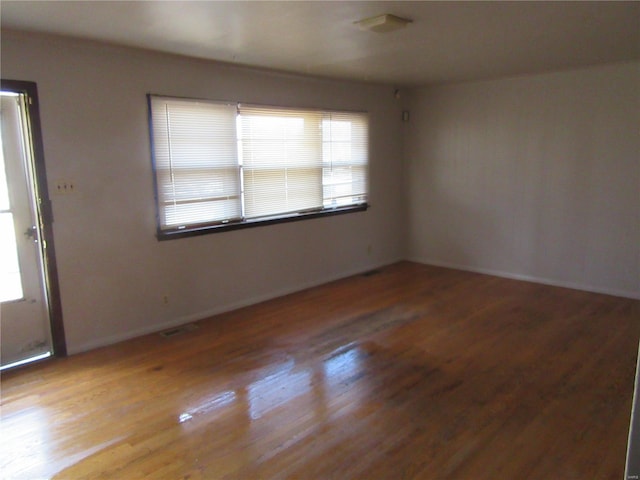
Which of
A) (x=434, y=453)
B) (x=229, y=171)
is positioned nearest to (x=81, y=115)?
(x=229, y=171)

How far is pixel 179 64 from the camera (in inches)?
156

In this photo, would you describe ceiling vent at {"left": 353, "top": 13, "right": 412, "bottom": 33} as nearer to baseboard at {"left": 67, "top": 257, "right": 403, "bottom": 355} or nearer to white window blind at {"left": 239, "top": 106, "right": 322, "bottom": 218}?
white window blind at {"left": 239, "top": 106, "right": 322, "bottom": 218}

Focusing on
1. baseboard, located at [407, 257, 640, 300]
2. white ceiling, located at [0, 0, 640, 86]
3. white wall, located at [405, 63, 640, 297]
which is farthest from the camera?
baseboard, located at [407, 257, 640, 300]

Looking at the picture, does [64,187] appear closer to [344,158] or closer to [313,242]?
[313,242]

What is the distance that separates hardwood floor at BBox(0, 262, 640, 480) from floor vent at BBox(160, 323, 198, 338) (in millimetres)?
88

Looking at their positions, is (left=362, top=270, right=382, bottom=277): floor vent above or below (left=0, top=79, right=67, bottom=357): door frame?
below

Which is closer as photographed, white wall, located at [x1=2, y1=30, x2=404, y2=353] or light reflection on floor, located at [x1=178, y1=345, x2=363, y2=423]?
light reflection on floor, located at [x1=178, y1=345, x2=363, y2=423]

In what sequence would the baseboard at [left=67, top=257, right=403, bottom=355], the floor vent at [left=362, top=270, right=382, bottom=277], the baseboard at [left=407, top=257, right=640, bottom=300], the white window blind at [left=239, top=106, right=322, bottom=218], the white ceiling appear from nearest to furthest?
the white ceiling → the baseboard at [left=67, top=257, right=403, bottom=355] → the white window blind at [left=239, top=106, right=322, bottom=218] → the baseboard at [left=407, top=257, right=640, bottom=300] → the floor vent at [left=362, top=270, right=382, bottom=277]

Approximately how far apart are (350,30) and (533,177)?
320cm

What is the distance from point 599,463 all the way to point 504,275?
3.63 meters

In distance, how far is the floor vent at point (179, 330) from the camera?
13.0 feet

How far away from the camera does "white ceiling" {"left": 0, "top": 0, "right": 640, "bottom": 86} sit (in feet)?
8.79

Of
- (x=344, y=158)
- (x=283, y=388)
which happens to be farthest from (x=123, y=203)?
(x=344, y=158)

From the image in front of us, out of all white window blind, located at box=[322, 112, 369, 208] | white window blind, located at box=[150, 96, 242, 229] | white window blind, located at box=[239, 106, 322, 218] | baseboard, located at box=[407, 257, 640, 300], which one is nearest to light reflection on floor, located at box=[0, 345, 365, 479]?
white window blind, located at box=[150, 96, 242, 229]
